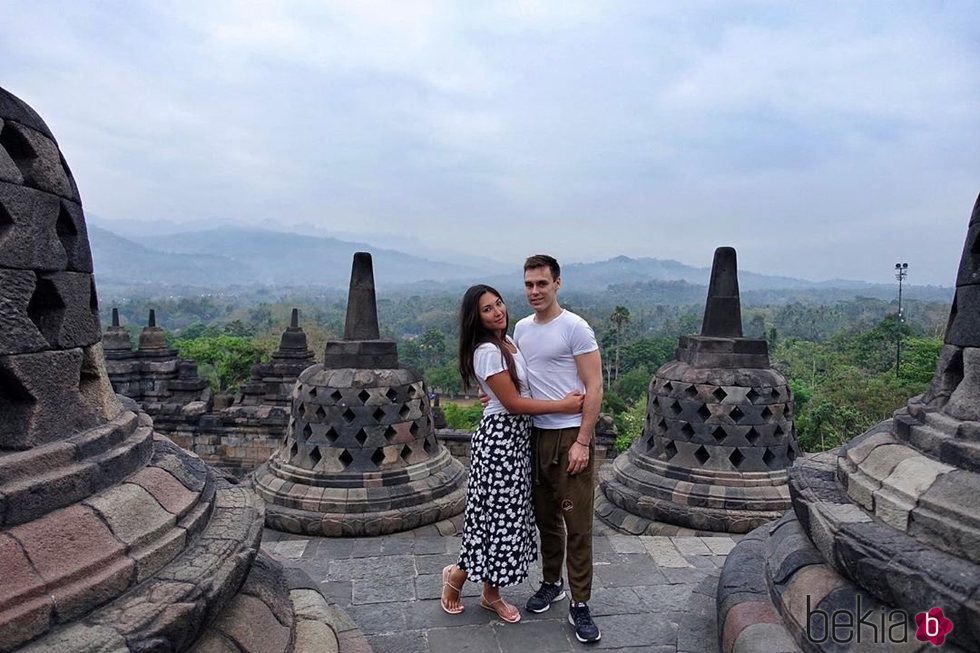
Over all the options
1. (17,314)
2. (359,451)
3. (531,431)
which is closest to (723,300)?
(531,431)

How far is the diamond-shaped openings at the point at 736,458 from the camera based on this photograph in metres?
5.80

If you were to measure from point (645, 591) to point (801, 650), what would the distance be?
1.56 meters

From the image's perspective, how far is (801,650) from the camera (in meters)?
2.46

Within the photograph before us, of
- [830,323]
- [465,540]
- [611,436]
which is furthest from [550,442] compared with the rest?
[830,323]

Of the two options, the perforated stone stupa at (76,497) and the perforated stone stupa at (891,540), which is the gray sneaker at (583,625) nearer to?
the perforated stone stupa at (891,540)

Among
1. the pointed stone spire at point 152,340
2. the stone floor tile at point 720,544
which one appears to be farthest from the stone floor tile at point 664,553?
the pointed stone spire at point 152,340

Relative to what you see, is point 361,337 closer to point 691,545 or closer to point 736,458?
point 691,545

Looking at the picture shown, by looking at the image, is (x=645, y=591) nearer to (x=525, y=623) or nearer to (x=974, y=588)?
(x=525, y=623)

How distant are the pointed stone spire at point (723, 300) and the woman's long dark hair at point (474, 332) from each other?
355 centimetres

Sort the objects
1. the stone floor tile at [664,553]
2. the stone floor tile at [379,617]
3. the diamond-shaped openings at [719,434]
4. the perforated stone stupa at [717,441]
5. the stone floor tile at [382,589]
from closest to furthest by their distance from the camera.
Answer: the stone floor tile at [379,617] → the stone floor tile at [382,589] → the stone floor tile at [664,553] → the perforated stone stupa at [717,441] → the diamond-shaped openings at [719,434]

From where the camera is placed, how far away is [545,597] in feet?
11.7

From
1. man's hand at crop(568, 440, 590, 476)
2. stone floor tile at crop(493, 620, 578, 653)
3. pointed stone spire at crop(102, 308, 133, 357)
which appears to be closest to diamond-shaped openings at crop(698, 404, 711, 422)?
stone floor tile at crop(493, 620, 578, 653)

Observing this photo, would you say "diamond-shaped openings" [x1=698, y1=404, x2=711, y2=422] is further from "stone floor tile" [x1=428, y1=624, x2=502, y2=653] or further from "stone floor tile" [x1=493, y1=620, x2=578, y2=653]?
"stone floor tile" [x1=428, y1=624, x2=502, y2=653]

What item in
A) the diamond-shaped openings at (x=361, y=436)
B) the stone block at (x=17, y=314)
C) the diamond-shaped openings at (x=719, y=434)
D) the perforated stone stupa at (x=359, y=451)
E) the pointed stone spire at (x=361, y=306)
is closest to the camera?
the stone block at (x=17, y=314)
